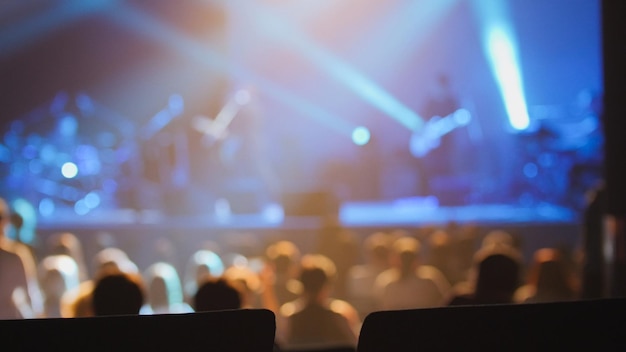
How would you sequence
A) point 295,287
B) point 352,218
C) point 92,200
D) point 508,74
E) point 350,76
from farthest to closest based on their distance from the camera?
point 350,76, point 92,200, point 508,74, point 352,218, point 295,287

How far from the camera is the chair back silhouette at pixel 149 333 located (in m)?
0.93

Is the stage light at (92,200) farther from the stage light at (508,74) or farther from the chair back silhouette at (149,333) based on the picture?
the chair back silhouette at (149,333)

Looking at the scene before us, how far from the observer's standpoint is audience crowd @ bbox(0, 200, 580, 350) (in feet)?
9.23

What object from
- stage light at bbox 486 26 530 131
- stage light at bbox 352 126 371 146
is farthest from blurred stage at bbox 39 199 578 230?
stage light at bbox 486 26 530 131

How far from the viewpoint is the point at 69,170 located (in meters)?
11.0

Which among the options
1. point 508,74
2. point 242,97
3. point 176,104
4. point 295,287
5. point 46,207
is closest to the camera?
point 295,287

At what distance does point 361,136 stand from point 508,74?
2398 mm

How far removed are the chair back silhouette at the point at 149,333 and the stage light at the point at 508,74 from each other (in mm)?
9914

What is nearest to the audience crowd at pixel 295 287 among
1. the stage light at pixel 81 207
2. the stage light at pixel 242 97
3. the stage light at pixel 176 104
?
the stage light at pixel 81 207

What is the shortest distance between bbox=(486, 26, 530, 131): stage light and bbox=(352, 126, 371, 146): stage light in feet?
6.97

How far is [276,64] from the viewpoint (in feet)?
38.5

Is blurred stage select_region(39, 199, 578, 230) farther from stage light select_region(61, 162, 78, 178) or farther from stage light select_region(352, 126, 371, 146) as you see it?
stage light select_region(352, 126, 371, 146)

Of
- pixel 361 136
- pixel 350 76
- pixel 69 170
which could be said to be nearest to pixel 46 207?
pixel 69 170

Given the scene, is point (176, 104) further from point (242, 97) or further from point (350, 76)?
point (350, 76)
